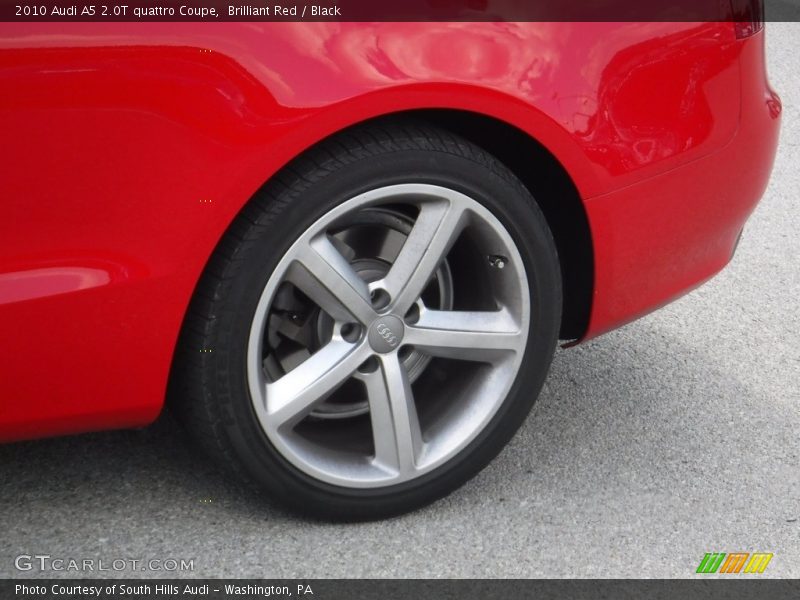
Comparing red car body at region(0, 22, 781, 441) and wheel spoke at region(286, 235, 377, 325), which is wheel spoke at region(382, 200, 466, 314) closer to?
wheel spoke at region(286, 235, 377, 325)

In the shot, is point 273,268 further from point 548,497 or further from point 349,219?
point 548,497

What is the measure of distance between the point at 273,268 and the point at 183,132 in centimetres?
34

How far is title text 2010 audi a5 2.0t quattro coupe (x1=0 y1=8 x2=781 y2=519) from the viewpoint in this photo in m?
2.02

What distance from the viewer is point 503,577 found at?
8.07ft

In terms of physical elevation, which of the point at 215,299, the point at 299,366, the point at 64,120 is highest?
the point at 64,120

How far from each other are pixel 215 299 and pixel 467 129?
659mm

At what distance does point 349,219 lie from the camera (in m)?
2.43

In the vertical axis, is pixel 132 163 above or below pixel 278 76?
below

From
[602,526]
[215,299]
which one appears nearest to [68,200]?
[215,299]

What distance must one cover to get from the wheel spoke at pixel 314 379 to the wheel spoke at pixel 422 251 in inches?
5.3

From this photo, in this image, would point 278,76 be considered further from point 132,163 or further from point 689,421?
point 689,421
